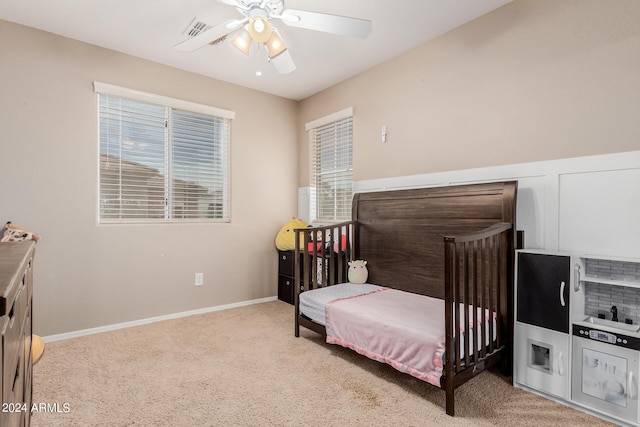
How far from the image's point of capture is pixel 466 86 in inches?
95.8

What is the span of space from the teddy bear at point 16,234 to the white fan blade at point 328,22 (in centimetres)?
226

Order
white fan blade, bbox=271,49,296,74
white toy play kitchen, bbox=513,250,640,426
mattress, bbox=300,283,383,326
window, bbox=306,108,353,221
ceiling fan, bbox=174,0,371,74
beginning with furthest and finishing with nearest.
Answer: window, bbox=306,108,353,221, mattress, bbox=300,283,383,326, white fan blade, bbox=271,49,296,74, ceiling fan, bbox=174,0,371,74, white toy play kitchen, bbox=513,250,640,426

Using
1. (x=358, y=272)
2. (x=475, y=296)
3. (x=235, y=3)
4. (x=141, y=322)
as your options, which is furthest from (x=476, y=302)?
(x=141, y=322)

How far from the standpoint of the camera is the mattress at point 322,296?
2387 millimetres

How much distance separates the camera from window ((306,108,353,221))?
11.5 ft

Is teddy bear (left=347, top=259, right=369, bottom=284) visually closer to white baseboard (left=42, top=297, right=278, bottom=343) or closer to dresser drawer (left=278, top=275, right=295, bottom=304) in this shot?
dresser drawer (left=278, top=275, right=295, bottom=304)

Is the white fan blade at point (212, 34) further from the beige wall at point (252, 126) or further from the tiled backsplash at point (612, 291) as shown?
the tiled backsplash at point (612, 291)

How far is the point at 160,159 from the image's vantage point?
10.4ft

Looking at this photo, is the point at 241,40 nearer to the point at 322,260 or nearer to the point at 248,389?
the point at 322,260

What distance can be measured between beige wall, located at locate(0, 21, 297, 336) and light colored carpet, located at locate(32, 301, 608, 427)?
44 cm

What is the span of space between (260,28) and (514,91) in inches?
64.9

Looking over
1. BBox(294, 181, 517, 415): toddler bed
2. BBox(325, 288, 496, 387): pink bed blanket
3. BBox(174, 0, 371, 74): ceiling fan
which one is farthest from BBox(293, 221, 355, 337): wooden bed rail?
BBox(174, 0, 371, 74): ceiling fan

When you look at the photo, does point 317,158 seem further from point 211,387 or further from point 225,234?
point 211,387

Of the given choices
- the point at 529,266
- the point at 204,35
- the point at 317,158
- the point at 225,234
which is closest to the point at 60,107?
the point at 204,35
